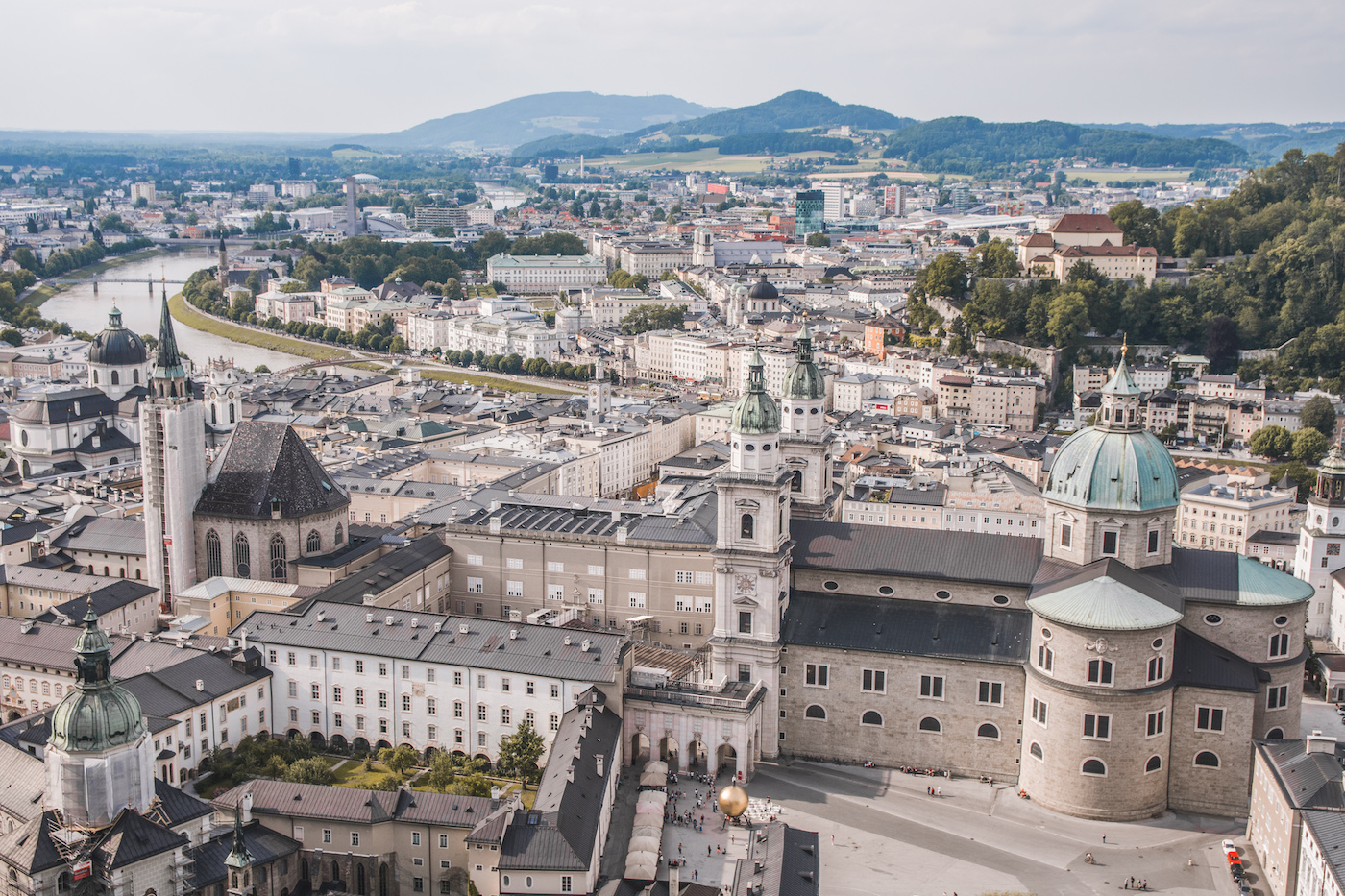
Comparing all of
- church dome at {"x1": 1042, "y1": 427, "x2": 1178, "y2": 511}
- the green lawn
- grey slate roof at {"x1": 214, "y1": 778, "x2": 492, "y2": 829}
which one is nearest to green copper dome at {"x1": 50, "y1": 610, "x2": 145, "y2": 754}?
grey slate roof at {"x1": 214, "y1": 778, "x2": 492, "y2": 829}

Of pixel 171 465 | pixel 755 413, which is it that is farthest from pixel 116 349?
pixel 755 413

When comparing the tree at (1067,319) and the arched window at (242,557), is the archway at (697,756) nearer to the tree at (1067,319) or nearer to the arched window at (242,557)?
the arched window at (242,557)

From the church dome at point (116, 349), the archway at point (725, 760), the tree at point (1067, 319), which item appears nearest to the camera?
the archway at point (725, 760)

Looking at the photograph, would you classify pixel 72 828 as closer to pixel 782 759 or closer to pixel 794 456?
pixel 782 759

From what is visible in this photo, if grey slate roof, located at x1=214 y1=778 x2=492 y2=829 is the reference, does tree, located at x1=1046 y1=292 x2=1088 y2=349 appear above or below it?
above

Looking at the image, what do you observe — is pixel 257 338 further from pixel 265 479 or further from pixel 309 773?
pixel 309 773

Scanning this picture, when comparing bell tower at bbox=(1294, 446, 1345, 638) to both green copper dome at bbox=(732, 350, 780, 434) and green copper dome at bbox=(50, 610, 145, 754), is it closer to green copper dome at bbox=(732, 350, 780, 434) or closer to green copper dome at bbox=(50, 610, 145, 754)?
green copper dome at bbox=(732, 350, 780, 434)

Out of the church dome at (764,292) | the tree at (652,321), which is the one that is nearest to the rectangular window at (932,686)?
the tree at (652,321)
